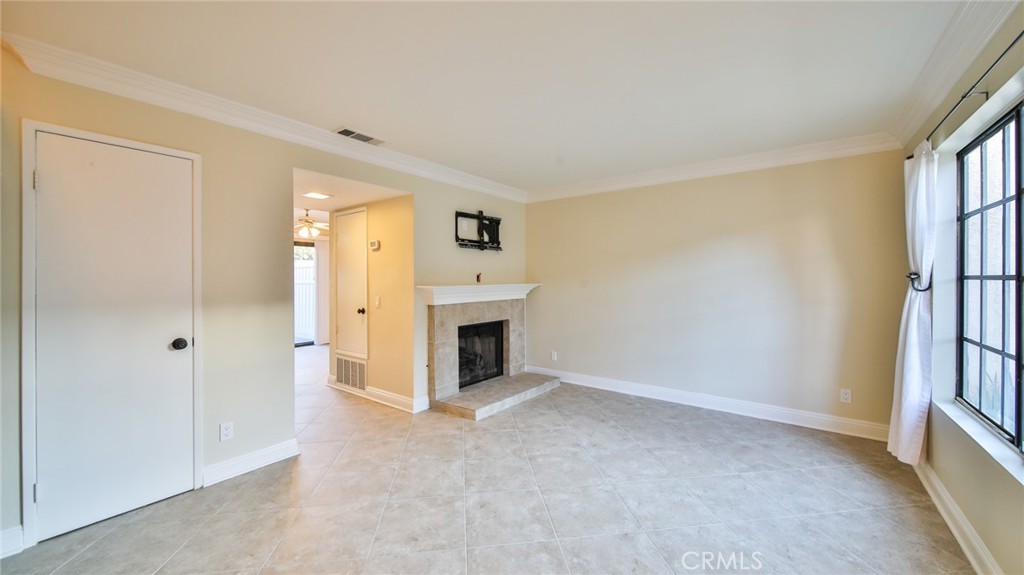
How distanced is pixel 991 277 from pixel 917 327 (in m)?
0.64

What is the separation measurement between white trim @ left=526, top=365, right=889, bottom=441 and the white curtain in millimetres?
687

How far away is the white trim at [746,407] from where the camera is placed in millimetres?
3193

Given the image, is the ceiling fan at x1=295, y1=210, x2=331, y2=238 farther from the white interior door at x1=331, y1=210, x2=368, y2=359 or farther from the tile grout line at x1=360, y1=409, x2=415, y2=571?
the tile grout line at x1=360, y1=409, x2=415, y2=571

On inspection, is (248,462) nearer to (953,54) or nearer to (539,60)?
(539,60)

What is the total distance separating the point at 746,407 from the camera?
3697mm

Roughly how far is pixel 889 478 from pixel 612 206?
3313mm

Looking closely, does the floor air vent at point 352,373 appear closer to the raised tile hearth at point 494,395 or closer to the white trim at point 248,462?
the raised tile hearth at point 494,395

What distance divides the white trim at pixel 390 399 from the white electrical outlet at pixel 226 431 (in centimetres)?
156

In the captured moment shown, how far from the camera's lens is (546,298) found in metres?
5.08

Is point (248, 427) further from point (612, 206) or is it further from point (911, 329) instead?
point (911, 329)

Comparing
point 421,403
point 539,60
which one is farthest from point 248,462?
point 539,60

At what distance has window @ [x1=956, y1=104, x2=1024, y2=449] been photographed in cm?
171

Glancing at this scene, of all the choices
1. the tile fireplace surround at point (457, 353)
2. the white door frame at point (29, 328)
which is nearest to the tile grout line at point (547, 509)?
the tile fireplace surround at point (457, 353)

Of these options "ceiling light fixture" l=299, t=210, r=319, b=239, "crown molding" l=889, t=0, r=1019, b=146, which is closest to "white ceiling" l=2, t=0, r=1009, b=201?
"crown molding" l=889, t=0, r=1019, b=146
